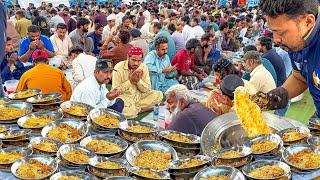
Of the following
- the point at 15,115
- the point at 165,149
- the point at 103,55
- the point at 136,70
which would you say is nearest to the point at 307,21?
the point at 165,149

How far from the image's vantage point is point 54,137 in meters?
3.00

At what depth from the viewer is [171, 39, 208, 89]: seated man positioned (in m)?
7.72

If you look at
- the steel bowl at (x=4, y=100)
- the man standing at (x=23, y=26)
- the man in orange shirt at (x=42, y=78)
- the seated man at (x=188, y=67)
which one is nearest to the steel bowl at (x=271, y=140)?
the steel bowl at (x=4, y=100)

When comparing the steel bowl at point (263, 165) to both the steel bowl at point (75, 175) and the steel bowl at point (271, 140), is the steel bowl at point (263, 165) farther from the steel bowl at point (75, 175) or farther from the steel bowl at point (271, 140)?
the steel bowl at point (75, 175)

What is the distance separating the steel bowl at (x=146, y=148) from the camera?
278cm

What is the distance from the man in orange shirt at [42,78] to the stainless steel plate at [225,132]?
2.95 metres

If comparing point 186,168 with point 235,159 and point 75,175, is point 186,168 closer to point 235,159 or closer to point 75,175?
point 235,159

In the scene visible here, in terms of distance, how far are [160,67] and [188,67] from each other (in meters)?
0.65

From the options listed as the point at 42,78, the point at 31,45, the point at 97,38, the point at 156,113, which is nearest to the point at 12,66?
the point at 31,45

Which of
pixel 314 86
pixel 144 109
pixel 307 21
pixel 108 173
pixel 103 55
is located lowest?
→ pixel 144 109

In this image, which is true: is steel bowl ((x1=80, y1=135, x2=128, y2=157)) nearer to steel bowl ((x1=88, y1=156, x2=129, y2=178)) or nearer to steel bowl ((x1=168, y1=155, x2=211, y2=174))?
steel bowl ((x1=88, y1=156, x2=129, y2=178))

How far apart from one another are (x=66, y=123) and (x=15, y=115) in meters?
0.48

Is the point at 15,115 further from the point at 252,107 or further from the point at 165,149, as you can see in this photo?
the point at 252,107

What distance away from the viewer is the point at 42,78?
548 centimetres
